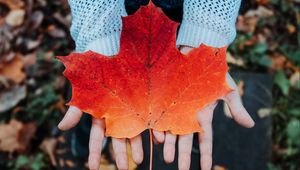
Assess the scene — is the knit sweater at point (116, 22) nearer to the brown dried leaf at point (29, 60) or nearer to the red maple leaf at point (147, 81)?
the red maple leaf at point (147, 81)

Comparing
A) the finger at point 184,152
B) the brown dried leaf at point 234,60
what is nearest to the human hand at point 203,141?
the finger at point 184,152

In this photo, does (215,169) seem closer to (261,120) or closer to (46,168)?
(261,120)

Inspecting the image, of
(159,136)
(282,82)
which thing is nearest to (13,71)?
(159,136)

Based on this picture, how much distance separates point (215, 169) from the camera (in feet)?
5.59

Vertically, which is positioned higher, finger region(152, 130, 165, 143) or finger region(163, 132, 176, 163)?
finger region(152, 130, 165, 143)

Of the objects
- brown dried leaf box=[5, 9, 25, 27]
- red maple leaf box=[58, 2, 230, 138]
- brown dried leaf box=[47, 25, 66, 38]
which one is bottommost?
brown dried leaf box=[47, 25, 66, 38]

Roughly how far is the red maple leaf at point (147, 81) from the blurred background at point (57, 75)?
2.84 ft

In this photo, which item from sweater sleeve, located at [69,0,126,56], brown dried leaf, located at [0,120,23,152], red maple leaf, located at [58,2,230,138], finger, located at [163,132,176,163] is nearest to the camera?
red maple leaf, located at [58,2,230,138]

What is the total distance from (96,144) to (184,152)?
9.2 inches

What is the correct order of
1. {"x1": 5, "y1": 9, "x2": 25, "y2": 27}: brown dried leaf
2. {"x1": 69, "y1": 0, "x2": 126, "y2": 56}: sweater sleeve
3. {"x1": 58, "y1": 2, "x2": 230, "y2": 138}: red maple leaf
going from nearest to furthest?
{"x1": 58, "y1": 2, "x2": 230, "y2": 138}: red maple leaf → {"x1": 69, "y1": 0, "x2": 126, "y2": 56}: sweater sleeve → {"x1": 5, "y1": 9, "x2": 25, "y2": 27}: brown dried leaf

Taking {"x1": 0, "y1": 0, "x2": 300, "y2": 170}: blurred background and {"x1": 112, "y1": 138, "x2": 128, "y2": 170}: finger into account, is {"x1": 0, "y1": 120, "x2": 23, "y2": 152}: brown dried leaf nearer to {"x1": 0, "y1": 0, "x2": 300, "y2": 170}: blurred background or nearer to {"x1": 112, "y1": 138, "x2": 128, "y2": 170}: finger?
{"x1": 0, "y1": 0, "x2": 300, "y2": 170}: blurred background

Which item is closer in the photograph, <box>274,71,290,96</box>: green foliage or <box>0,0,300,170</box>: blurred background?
<box>0,0,300,170</box>: blurred background

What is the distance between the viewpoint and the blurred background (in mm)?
1784

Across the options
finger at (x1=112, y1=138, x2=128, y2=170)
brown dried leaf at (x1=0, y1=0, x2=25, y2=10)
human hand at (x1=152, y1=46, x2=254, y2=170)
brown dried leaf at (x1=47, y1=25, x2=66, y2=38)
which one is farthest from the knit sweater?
brown dried leaf at (x1=0, y1=0, x2=25, y2=10)
